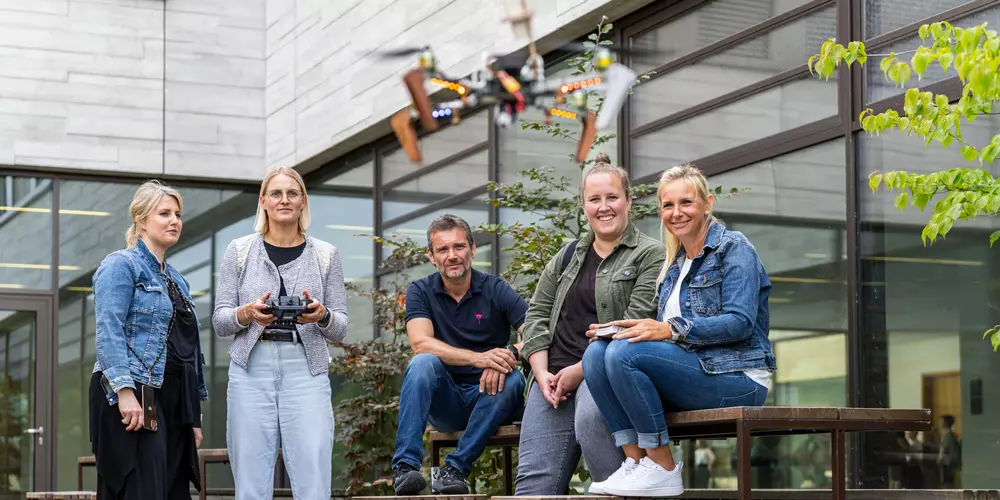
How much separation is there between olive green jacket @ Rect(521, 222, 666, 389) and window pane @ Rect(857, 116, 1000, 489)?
1.72 meters

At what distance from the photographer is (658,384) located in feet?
14.3

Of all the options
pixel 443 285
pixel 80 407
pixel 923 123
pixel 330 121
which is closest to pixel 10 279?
pixel 80 407

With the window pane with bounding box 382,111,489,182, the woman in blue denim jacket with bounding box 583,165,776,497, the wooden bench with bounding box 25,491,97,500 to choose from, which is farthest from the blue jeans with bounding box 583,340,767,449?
the window pane with bounding box 382,111,489,182

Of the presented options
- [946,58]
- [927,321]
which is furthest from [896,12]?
[946,58]

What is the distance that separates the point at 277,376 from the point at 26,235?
7.82 meters

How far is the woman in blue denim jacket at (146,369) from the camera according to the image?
4.68 m

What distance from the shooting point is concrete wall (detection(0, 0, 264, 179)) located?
1155cm

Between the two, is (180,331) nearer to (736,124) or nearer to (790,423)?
(790,423)

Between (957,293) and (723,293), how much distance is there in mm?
1953

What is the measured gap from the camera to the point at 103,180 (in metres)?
12.1

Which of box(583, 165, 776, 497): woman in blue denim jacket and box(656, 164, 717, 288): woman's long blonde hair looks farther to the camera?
box(656, 164, 717, 288): woman's long blonde hair

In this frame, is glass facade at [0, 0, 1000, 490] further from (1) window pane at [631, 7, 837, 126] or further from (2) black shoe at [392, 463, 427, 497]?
(2) black shoe at [392, 463, 427, 497]

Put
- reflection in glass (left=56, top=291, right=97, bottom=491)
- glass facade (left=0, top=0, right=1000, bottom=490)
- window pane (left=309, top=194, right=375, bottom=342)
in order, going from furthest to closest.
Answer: reflection in glass (left=56, top=291, right=97, bottom=491) < window pane (left=309, top=194, right=375, bottom=342) < glass facade (left=0, top=0, right=1000, bottom=490)

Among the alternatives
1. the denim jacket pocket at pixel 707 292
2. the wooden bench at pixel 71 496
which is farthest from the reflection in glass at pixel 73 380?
the denim jacket pocket at pixel 707 292
